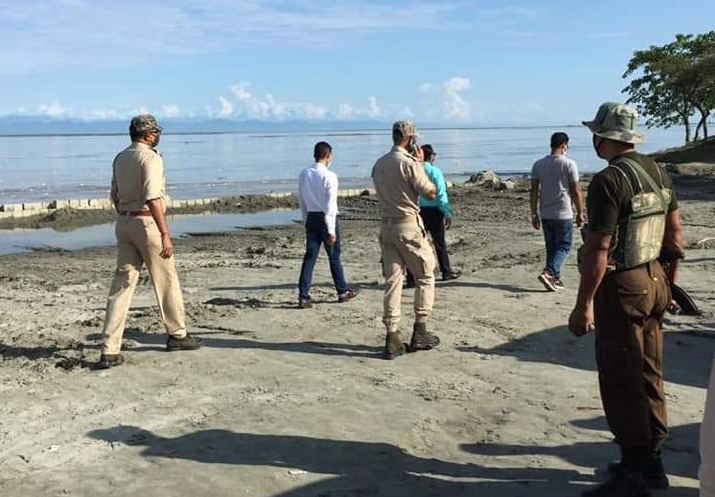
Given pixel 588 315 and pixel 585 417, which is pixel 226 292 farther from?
pixel 588 315

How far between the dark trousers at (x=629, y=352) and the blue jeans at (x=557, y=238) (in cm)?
552

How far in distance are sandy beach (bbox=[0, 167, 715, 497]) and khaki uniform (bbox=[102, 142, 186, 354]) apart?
1.68ft

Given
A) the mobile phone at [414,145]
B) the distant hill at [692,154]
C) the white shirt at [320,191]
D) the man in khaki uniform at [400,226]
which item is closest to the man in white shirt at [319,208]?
the white shirt at [320,191]

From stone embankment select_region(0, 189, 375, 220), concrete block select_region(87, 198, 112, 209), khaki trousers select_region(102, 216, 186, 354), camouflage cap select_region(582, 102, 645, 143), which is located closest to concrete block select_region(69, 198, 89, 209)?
stone embankment select_region(0, 189, 375, 220)

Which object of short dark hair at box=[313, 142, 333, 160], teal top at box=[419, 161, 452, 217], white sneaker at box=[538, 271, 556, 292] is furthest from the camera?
teal top at box=[419, 161, 452, 217]

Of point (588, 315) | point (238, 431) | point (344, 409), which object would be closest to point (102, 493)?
point (238, 431)

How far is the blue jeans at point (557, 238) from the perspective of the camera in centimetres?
973

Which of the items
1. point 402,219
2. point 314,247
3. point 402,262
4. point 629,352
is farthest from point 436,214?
point 629,352

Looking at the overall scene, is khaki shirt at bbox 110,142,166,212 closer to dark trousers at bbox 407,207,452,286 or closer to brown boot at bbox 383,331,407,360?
brown boot at bbox 383,331,407,360

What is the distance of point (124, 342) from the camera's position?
7.82 m

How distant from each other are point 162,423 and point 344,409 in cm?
127

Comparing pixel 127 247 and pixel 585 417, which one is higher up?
pixel 127 247

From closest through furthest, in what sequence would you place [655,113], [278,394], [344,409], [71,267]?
[344,409] → [278,394] → [71,267] → [655,113]

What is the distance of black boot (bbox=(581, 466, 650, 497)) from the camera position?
4.12 metres
